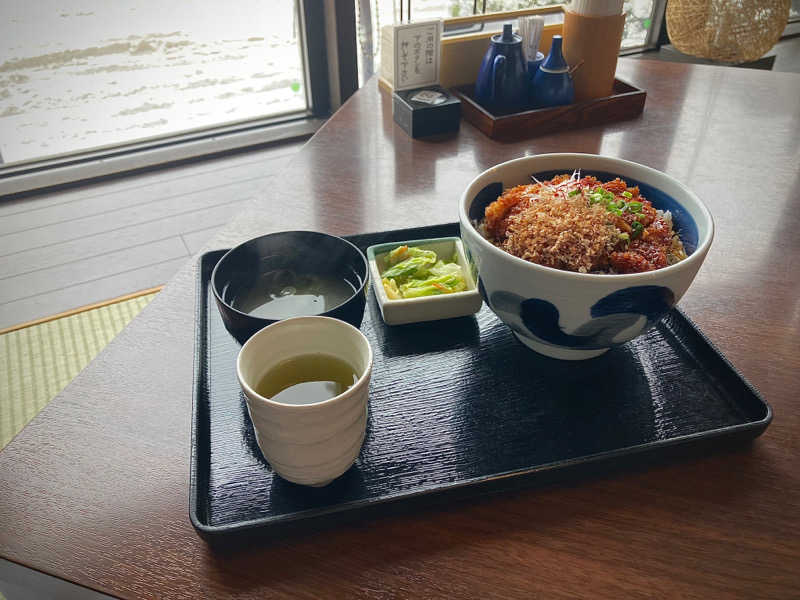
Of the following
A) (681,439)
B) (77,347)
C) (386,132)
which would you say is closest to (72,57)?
(77,347)

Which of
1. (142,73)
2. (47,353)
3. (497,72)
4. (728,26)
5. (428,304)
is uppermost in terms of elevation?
(497,72)

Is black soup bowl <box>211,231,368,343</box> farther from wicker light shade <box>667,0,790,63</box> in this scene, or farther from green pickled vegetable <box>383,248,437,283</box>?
wicker light shade <box>667,0,790,63</box>

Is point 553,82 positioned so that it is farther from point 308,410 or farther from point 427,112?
point 308,410

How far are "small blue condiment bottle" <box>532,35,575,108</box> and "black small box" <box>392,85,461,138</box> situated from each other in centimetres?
20

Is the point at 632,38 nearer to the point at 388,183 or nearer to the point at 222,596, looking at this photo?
the point at 388,183

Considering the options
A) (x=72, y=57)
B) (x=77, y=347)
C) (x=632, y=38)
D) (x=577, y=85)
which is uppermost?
(x=577, y=85)

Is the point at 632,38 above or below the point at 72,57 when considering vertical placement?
below

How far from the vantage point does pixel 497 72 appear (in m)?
1.47

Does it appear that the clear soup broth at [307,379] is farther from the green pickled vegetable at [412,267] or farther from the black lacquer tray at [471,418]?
the green pickled vegetable at [412,267]

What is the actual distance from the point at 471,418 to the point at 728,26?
2793 millimetres

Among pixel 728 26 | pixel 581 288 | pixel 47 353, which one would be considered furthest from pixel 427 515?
pixel 728 26

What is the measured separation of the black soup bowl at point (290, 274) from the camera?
0.85 meters

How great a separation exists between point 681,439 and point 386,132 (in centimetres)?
103

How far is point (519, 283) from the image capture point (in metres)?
0.71
